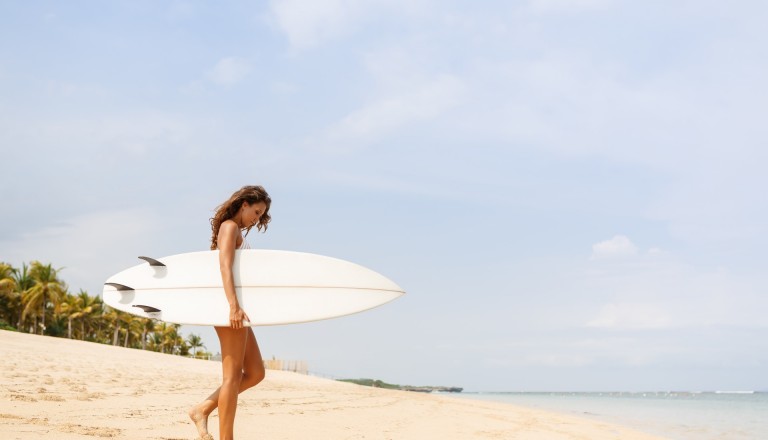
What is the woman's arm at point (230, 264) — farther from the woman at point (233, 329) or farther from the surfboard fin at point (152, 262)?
the surfboard fin at point (152, 262)

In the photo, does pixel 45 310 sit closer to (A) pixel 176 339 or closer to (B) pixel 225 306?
(A) pixel 176 339

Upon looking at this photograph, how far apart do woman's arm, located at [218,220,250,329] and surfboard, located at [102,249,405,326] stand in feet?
1.29

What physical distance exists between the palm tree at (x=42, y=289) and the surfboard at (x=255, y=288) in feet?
132

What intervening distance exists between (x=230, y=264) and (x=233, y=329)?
40cm

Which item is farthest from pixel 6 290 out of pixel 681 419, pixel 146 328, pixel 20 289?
pixel 681 419

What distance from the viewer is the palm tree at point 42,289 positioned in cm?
3966

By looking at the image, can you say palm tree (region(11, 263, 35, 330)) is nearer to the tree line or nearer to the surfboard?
the tree line

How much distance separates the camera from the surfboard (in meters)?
4.45

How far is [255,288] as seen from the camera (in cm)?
450

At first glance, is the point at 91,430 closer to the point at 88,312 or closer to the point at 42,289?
the point at 42,289

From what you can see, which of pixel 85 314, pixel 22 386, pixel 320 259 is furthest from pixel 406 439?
pixel 85 314

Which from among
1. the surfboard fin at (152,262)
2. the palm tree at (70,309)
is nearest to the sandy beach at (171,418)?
the surfboard fin at (152,262)

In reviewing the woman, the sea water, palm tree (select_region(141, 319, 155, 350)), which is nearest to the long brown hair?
the woman

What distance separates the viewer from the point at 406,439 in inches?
241
